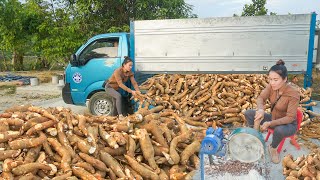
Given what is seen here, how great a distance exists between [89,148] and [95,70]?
4023mm

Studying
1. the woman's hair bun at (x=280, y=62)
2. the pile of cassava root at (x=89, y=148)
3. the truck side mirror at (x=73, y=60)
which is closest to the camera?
the pile of cassava root at (x=89, y=148)

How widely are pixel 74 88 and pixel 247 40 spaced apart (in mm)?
4567

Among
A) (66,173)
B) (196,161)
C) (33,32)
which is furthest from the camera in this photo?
(33,32)

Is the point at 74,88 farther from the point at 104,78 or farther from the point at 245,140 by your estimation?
the point at 245,140

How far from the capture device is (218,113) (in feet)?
23.5

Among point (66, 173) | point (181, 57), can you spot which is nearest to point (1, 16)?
point (181, 57)

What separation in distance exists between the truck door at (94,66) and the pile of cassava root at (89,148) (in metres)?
2.86

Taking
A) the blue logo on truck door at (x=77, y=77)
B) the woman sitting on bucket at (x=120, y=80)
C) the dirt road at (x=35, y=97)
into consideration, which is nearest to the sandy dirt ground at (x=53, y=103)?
the dirt road at (x=35, y=97)

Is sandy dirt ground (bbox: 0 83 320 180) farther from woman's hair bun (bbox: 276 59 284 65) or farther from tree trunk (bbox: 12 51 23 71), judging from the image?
tree trunk (bbox: 12 51 23 71)

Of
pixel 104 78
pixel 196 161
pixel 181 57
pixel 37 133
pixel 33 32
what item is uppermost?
pixel 33 32

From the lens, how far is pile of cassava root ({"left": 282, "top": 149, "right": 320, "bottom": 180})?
12.4 feet

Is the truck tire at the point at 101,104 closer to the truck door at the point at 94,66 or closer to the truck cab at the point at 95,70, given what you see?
the truck cab at the point at 95,70

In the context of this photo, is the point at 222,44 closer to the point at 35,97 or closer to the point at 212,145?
the point at 212,145

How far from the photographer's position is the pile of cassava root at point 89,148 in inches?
154
